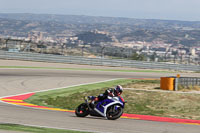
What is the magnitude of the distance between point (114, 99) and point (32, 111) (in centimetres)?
346

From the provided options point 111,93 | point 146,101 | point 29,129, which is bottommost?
point 146,101

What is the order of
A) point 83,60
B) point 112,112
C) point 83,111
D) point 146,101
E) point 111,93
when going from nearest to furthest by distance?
1. point 111,93
2. point 112,112
3. point 83,111
4. point 146,101
5. point 83,60

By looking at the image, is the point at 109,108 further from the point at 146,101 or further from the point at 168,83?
the point at 168,83

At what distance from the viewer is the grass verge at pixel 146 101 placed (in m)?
16.5

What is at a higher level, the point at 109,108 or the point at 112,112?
the point at 109,108

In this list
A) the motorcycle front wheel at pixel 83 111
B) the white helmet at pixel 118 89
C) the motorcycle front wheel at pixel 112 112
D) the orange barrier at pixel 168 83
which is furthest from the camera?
the orange barrier at pixel 168 83

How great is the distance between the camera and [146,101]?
18.7 meters

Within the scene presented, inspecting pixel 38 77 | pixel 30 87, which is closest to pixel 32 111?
pixel 30 87

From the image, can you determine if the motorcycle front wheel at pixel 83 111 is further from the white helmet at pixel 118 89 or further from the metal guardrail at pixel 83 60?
the metal guardrail at pixel 83 60

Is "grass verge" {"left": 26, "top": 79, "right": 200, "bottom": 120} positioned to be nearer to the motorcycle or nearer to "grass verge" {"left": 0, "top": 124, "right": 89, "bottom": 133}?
the motorcycle

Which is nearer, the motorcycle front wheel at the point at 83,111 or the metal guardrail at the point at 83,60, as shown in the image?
the motorcycle front wheel at the point at 83,111

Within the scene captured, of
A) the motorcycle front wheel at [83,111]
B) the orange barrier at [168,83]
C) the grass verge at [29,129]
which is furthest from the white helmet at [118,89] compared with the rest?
the orange barrier at [168,83]

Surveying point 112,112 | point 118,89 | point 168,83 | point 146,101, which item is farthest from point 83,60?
point 118,89

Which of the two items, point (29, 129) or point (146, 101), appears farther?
point (146, 101)
